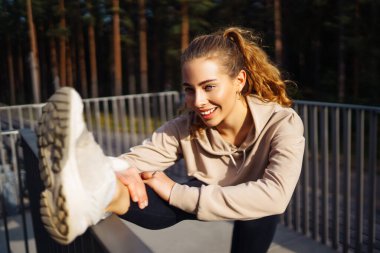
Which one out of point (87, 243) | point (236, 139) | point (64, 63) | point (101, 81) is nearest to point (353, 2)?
point (236, 139)

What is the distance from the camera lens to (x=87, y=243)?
1.11 meters

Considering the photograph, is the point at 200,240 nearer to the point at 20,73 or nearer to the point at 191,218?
the point at 191,218

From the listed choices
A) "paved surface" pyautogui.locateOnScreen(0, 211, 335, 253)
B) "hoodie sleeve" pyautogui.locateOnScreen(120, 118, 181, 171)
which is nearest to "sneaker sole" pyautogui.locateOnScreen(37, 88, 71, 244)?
"hoodie sleeve" pyautogui.locateOnScreen(120, 118, 181, 171)

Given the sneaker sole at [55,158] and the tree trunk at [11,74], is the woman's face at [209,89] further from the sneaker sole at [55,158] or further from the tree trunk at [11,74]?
the tree trunk at [11,74]

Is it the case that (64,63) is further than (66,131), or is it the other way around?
(64,63)

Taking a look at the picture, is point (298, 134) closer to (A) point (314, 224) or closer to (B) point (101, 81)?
(A) point (314, 224)

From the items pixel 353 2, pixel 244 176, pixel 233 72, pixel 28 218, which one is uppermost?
pixel 353 2

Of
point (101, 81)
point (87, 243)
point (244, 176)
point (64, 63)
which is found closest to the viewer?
point (87, 243)

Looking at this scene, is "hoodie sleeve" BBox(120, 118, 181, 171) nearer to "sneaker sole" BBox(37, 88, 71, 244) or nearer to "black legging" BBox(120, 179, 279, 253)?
"black legging" BBox(120, 179, 279, 253)

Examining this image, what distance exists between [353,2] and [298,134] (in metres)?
12.2

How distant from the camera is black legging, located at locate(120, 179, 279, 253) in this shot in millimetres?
1617

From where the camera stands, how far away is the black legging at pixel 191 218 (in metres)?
1.62

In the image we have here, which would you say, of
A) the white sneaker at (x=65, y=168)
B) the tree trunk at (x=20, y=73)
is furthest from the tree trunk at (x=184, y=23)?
the tree trunk at (x=20, y=73)

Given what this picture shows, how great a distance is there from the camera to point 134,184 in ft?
4.75
